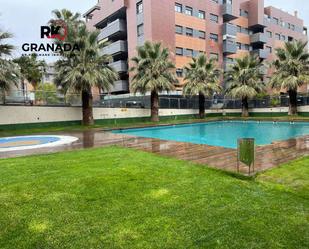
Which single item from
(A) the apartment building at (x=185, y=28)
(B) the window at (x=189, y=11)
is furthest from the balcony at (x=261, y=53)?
(B) the window at (x=189, y=11)

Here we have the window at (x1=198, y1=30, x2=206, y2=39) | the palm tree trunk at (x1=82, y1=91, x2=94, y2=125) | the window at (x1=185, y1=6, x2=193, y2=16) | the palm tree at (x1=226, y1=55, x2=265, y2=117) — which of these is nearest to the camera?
the palm tree trunk at (x1=82, y1=91, x2=94, y2=125)

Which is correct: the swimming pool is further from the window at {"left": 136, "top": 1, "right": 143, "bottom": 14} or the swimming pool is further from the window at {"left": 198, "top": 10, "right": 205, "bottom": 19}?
the window at {"left": 198, "top": 10, "right": 205, "bottom": 19}

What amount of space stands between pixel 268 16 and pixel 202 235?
4488cm

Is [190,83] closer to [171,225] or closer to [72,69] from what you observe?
[72,69]

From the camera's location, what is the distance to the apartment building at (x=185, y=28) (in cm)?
2811

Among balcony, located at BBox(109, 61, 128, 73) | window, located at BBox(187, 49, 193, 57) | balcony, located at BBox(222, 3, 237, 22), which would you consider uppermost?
balcony, located at BBox(222, 3, 237, 22)

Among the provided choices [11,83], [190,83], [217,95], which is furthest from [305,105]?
[11,83]

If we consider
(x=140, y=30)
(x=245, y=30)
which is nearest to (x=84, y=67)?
(x=140, y=30)

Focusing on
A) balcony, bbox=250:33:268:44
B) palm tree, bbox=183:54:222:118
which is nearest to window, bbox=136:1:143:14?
palm tree, bbox=183:54:222:118

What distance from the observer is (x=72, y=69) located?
1719 centimetres

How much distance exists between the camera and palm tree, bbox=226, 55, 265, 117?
2562 centimetres

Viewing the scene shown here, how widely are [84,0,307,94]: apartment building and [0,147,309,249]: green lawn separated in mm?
22753

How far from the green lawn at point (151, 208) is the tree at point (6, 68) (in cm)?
1069

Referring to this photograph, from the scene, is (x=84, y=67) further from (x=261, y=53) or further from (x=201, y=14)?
(x=261, y=53)
